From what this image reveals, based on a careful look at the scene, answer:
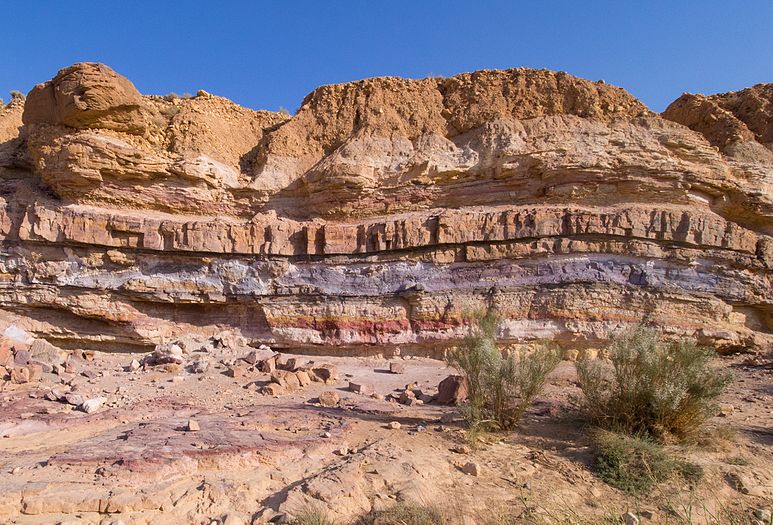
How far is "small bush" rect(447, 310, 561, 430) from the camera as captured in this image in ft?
20.1

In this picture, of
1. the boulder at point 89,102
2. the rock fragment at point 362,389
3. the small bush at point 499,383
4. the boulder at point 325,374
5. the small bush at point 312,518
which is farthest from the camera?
the boulder at point 89,102

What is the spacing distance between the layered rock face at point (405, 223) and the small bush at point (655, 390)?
4684 mm

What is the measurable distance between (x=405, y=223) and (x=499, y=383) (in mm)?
6561

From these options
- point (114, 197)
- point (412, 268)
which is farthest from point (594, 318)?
point (114, 197)

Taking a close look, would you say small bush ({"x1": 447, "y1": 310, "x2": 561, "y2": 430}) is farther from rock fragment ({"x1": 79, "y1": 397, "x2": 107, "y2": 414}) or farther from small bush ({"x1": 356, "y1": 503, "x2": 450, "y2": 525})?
rock fragment ({"x1": 79, "y1": 397, "x2": 107, "y2": 414})

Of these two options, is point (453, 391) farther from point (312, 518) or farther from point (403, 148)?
point (403, 148)

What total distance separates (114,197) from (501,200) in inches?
439

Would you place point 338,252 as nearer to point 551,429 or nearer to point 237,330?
point 237,330

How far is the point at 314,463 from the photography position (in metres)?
5.13

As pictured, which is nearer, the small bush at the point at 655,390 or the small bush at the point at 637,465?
the small bush at the point at 637,465

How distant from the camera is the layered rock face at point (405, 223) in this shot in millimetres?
10867

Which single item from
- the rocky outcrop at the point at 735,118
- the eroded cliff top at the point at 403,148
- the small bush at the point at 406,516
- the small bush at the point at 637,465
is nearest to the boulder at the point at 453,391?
the small bush at the point at 637,465

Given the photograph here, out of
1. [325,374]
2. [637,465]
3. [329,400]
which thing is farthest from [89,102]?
[637,465]

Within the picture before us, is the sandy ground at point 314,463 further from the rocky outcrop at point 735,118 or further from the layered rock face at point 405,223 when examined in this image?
the rocky outcrop at point 735,118
